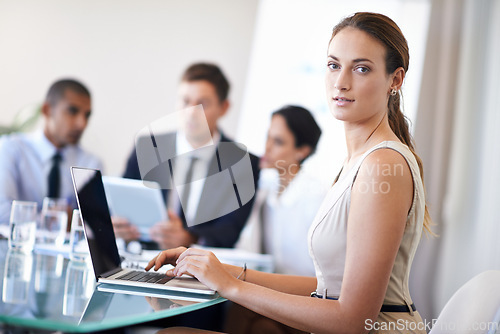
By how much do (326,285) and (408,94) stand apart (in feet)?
10.9

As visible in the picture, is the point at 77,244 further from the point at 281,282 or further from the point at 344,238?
the point at 344,238

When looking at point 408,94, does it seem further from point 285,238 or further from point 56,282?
point 56,282

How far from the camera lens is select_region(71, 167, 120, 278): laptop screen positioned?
4.56 ft

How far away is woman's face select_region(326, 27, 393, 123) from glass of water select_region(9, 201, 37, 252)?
3.70 feet

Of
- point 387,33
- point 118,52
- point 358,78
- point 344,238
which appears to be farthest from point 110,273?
point 118,52

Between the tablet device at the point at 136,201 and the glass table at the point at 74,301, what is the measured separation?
770mm

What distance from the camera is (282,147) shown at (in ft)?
11.3

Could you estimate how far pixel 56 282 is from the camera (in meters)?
1.34

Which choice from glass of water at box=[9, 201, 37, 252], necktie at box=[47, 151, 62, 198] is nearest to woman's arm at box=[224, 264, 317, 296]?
glass of water at box=[9, 201, 37, 252]

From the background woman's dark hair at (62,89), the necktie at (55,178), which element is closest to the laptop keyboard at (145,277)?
the necktie at (55,178)

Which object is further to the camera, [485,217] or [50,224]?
[485,217]

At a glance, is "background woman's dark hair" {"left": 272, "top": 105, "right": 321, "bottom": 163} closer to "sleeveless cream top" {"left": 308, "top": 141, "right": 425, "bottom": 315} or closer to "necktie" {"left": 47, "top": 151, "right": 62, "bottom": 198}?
"necktie" {"left": 47, "top": 151, "right": 62, "bottom": 198}

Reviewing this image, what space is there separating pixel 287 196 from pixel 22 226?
1928 millimetres

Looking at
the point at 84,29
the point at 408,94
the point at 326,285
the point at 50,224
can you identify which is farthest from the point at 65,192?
the point at 326,285
